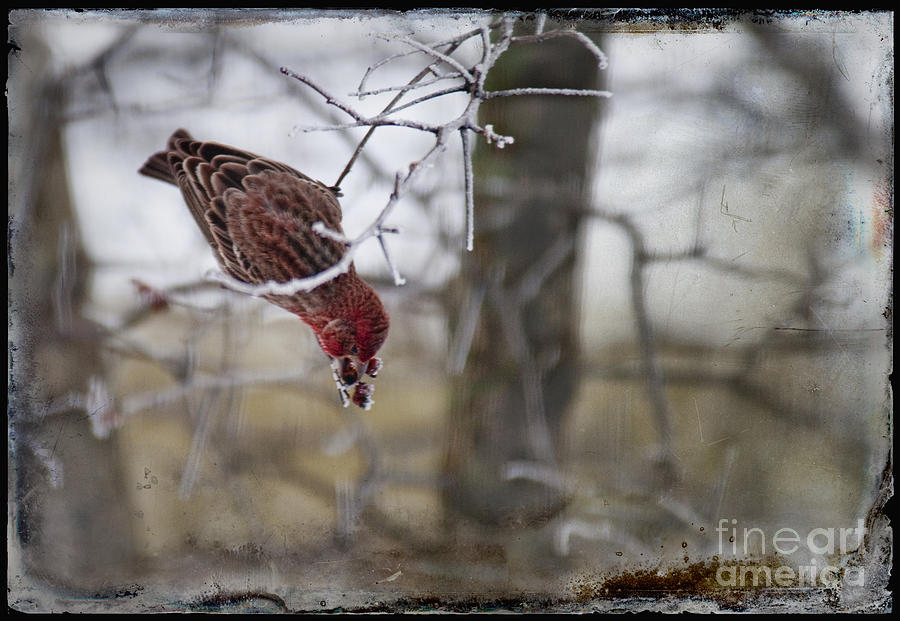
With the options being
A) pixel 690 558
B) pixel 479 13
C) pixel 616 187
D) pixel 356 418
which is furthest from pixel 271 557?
pixel 479 13

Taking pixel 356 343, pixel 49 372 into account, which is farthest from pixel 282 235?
pixel 49 372

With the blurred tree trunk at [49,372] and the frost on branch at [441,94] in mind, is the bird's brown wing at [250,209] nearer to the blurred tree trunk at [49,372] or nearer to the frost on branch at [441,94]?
the frost on branch at [441,94]

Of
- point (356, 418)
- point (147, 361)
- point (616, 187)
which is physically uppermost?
point (616, 187)

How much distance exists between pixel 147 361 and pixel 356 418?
523 millimetres

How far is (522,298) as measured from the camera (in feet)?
4.75

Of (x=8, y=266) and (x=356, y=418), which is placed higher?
(x=8, y=266)

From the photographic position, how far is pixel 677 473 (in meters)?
1.48

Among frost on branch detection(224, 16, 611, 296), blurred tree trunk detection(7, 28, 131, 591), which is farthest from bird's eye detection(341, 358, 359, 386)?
blurred tree trunk detection(7, 28, 131, 591)

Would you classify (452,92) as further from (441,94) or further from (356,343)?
(356,343)

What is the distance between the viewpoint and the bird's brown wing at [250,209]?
4.53 ft

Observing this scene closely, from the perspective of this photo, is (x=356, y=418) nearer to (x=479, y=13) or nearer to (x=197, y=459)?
(x=197, y=459)

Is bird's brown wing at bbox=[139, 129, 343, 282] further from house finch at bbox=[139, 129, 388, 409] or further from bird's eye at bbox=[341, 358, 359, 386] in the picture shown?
bird's eye at bbox=[341, 358, 359, 386]

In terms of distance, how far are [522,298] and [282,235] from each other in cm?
58
